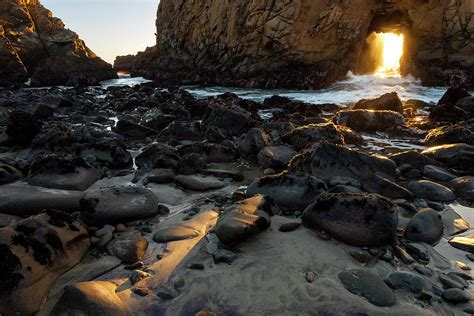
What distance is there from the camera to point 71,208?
12.6ft

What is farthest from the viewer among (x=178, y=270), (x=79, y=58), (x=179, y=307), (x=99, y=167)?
(x=79, y=58)

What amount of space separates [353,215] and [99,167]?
4116 mm

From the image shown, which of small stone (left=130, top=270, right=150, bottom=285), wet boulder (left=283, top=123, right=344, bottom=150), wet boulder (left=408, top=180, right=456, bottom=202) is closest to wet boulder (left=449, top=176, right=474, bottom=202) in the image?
wet boulder (left=408, top=180, right=456, bottom=202)

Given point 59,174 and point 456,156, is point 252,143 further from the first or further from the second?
point 456,156

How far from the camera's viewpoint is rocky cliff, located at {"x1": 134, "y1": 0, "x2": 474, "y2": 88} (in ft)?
68.3

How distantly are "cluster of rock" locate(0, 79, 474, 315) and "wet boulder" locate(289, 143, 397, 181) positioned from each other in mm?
19

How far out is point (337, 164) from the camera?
4.79 m

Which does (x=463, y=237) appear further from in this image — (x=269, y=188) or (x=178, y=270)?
(x=178, y=270)

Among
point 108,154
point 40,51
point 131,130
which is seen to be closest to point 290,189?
point 108,154

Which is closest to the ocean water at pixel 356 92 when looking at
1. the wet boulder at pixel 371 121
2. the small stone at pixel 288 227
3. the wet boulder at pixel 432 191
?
the wet boulder at pixel 371 121

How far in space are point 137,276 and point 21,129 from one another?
5671 mm

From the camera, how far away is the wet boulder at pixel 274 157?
5699 mm

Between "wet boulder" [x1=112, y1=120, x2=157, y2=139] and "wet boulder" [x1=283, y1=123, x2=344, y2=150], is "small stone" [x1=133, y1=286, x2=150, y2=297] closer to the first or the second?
"wet boulder" [x1=283, y1=123, x2=344, y2=150]

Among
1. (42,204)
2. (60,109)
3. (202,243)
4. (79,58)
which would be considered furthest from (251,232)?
(79,58)
